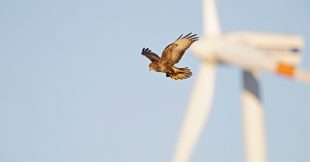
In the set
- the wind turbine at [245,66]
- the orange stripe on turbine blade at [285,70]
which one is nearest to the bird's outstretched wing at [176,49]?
the wind turbine at [245,66]

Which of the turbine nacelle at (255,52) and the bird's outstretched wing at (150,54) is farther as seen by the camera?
the turbine nacelle at (255,52)

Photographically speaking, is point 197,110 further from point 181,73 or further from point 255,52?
point 181,73

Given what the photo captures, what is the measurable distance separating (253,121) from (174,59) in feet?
110

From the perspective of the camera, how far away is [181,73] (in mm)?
15406

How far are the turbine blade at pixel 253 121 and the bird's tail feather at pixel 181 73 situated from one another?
33.0 meters

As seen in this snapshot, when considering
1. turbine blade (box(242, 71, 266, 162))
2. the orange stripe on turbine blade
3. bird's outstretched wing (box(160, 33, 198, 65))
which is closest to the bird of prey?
bird's outstretched wing (box(160, 33, 198, 65))

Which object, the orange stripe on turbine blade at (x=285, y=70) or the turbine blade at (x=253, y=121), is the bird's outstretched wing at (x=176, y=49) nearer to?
the orange stripe on turbine blade at (x=285, y=70)

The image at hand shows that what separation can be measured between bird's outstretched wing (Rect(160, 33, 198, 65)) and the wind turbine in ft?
86.7

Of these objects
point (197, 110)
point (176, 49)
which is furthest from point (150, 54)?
point (197, 110)

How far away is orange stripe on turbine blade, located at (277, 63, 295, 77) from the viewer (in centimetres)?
4678

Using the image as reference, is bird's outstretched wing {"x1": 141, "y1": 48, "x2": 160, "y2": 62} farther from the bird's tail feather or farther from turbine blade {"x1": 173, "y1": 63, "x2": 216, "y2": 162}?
turbine blade {"x1": 173, "y1": 63, "x2": 216, "y2": 162}

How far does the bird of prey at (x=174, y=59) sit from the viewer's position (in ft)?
50.7

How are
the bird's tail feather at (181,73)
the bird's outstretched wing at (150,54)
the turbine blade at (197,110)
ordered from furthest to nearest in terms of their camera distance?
the turbine blade at (197,110)
the bird's outstretched wing at (150,54)
the bird's tail feather at (181,73)

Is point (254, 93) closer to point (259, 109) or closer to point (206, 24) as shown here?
point (259, 109)
